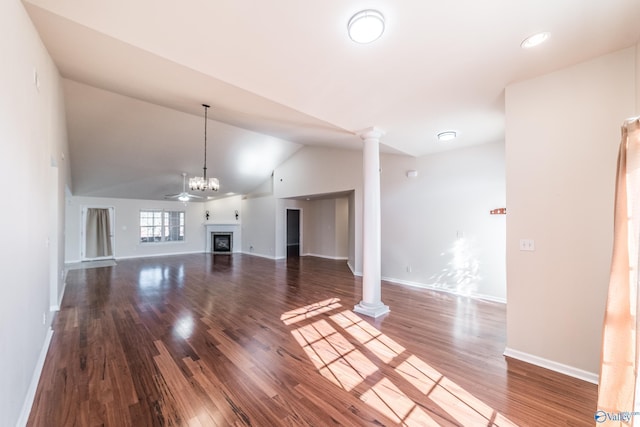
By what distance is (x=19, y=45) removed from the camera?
5.43 feet

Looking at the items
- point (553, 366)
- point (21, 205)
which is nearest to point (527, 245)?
point (553, 366)

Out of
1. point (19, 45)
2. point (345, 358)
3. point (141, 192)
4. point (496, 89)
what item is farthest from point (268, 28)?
point (141, 192)

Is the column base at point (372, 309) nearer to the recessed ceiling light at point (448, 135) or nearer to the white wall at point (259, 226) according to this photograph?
the recessed ceiling light at point (448, 135)

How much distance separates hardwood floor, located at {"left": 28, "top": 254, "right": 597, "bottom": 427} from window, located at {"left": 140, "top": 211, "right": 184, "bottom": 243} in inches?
232

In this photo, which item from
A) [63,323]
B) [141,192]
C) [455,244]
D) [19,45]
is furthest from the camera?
[141,192]

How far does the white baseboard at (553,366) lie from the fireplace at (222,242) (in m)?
9.87

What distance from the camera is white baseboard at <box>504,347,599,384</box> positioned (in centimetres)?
218

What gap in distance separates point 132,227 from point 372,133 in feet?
31.4

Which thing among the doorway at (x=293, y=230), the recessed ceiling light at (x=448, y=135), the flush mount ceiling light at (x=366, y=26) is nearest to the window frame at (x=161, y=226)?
the doorway at (x=293, y=230)

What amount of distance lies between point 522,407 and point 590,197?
179 cm

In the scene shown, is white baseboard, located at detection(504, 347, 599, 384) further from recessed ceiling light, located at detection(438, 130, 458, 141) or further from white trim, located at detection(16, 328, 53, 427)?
white trim, located at detection(16, 328, 53, 427)

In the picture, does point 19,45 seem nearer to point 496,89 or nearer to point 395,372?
point 395,372

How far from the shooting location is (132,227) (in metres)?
9.38

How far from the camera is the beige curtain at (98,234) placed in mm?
8655
